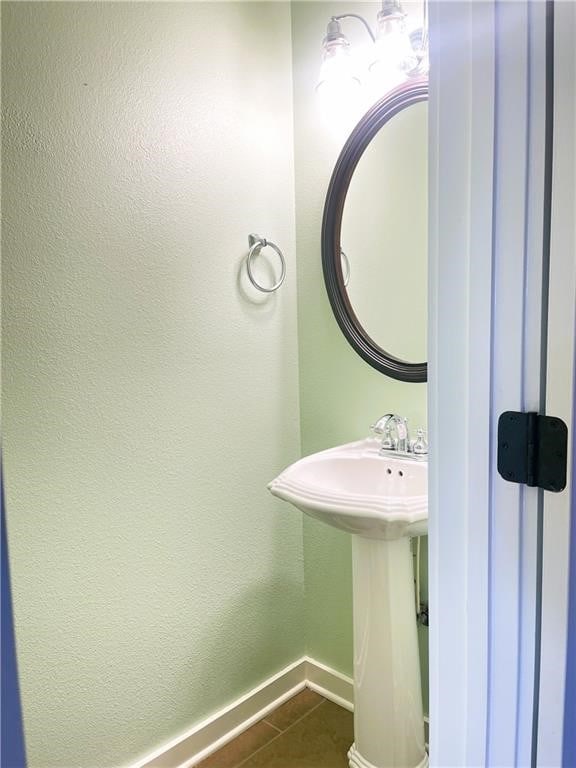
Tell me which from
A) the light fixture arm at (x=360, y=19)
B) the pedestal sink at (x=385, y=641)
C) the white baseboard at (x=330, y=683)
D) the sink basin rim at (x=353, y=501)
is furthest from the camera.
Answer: the white baseboard at (x=330, y=683)

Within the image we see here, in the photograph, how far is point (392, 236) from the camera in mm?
1594

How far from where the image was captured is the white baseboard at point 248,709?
5.03 feet

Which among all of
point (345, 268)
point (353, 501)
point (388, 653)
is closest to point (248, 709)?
point (388, 653)

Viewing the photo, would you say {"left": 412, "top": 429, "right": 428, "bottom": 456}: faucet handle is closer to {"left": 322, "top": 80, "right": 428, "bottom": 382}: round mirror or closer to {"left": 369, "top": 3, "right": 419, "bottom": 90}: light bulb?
{"left": 322, "top": 80, "right": 428, "bottom": 382}: round mirror

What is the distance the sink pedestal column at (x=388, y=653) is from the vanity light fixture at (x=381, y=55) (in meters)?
1.30

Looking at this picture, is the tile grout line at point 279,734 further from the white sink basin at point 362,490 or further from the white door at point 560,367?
the white door at point 560,367

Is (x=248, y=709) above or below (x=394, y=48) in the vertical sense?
below

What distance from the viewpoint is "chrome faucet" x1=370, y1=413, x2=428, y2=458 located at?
4.95 ft

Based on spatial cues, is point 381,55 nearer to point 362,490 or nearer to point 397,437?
point 397,437

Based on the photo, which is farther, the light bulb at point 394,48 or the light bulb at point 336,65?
the light bulb at point 336,65

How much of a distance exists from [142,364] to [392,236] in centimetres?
84

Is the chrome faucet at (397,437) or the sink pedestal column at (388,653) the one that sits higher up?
the chrome faucet at (397,437)

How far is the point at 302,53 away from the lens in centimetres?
177

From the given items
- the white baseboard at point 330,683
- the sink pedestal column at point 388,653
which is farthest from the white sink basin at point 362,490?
the white baseboard at point 330,683
